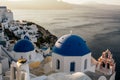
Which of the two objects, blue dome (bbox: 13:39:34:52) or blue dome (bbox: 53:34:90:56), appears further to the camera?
blue dome (bbox: 13:39:34:52)

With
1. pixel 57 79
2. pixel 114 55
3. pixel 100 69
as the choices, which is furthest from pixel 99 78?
pixel 114 55

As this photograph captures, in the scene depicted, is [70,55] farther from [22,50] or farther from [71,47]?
[22,50]

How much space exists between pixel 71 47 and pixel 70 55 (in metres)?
0.69

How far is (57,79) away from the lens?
53.0ft

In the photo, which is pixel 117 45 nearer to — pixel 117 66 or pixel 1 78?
pixel 117 66

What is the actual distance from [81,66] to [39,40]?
2931cm

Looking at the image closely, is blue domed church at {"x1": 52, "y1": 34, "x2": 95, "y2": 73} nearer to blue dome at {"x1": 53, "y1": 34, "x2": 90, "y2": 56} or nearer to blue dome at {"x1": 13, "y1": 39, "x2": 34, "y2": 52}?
blue dome at {"x1": 53, "y1": 34, "x2": 90, "y2": 56}

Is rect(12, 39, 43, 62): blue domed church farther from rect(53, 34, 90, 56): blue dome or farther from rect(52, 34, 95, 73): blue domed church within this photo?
rect(53, 34, 90, 56): blue dome

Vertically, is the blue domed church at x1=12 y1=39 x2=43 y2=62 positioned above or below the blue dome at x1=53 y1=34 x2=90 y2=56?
below

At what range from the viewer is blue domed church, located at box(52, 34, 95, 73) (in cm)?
1955

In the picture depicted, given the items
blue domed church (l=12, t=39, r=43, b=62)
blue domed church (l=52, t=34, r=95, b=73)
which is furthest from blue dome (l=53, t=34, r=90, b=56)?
blue domed church (l=12, t=39, r=43, b=62)

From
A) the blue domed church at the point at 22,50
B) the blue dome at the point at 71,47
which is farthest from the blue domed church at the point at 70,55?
the blue domed church at the point at 22,50

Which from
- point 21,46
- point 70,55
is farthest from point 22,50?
point 70,55

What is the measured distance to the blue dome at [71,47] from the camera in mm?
19547
